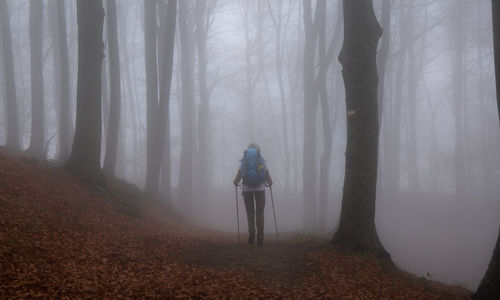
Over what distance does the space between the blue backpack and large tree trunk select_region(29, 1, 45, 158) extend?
11357 millimetres

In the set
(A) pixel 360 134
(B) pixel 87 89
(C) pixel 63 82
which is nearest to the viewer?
(A) pixel 360 134

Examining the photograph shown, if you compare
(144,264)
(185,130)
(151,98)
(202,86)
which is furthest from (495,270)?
(202,86)

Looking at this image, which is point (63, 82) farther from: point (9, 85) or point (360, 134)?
point (360, 134)

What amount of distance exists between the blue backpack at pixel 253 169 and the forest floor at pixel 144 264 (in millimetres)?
1299

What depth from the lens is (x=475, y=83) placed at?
99.3 ft

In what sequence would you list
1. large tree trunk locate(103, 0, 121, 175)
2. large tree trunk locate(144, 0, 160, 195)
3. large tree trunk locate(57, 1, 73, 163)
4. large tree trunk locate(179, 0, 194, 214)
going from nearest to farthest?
large tree trunk locate(57, 1, 73, 163) < large tree trunk locate(103, 0, 121, 175) < large tree trunk locate(144, 0, 160, 195) < large tree trunk locate(179, 0, 194, 214)

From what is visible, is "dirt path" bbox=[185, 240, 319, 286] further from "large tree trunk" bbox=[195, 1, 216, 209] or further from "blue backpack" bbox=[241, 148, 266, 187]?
"large tree trunk" bbox=[195, 1, 216, 209]

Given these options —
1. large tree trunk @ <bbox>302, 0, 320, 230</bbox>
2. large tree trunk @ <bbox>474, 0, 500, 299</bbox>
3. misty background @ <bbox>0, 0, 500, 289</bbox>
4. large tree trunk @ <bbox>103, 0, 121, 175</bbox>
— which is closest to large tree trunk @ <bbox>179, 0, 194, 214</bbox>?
misty background @ <bbox>0, 0, 500, 289</bbox>

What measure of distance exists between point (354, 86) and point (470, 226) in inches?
757

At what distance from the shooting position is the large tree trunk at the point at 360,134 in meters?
6.52

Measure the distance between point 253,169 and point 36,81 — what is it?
534 inches

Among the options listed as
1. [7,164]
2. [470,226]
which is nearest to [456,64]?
[470,226]

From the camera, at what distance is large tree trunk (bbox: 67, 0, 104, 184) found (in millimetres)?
9789

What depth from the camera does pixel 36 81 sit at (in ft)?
53.7
